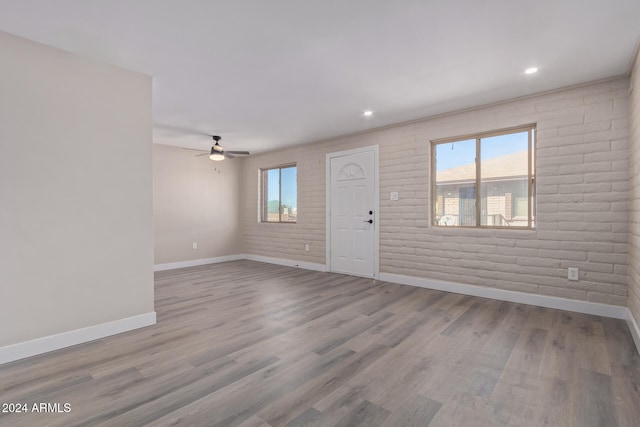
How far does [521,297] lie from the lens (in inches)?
142

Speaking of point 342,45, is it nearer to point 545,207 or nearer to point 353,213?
point 545,207

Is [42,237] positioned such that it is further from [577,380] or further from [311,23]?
[577,380]

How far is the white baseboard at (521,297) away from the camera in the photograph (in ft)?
10.2

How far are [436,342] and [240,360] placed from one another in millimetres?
1627

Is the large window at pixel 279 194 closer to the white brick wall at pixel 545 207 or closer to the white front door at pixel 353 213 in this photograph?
the white front door at pixel 353 213

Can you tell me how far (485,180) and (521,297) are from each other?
4.96 feet

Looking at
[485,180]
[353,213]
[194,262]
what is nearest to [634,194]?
[485,180]

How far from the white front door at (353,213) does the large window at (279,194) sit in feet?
3.68

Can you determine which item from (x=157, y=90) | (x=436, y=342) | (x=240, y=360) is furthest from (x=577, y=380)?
(x=157, y=90)

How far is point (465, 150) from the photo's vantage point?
419 centimetres

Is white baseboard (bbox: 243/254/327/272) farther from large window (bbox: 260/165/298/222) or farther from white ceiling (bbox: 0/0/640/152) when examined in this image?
white ceiling (bbox: 0/0/640/152)

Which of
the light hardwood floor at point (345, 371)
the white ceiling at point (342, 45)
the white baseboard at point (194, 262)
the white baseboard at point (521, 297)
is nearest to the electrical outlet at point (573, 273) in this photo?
the white baseboard at point (521, 297)

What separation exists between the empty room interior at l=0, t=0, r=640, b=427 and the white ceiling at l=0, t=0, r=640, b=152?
0.02 m

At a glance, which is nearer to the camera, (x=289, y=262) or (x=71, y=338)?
(x=71, y=338)
